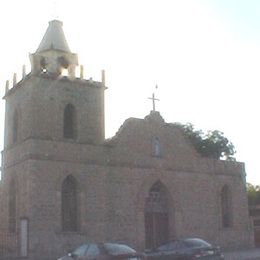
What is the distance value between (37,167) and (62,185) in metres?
1.85

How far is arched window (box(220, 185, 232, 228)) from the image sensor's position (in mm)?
36838

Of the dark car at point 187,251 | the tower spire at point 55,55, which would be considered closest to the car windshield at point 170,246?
the dark car at point 187,251

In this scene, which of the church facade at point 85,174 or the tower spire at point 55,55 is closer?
the church facade at point 85,174

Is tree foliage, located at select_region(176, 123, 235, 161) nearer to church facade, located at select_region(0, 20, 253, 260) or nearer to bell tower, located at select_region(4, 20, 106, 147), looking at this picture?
church facade, located at select_region(0, 20, 253, 260)

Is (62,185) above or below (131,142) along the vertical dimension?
below

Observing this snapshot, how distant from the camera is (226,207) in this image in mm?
37156

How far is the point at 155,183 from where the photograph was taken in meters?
33.6

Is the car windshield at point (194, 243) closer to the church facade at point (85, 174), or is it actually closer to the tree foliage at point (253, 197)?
the church facade at point (85, 174)

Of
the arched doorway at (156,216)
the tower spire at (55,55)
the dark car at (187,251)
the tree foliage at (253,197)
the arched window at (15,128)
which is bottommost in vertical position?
the dark car at (187,251)

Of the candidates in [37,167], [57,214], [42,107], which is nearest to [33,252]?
[57,214]

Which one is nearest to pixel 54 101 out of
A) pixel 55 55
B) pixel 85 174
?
pixel 55 55

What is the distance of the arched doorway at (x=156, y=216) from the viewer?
109ft

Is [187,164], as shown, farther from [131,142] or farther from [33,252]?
[33,252]

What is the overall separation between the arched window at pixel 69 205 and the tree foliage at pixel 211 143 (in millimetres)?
24379
